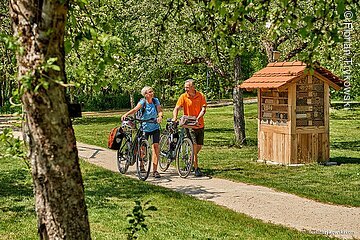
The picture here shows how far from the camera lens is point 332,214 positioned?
8992mm

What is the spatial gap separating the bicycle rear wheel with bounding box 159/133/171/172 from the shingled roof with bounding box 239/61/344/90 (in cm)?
279

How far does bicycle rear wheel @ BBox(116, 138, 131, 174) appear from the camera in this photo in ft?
41.8

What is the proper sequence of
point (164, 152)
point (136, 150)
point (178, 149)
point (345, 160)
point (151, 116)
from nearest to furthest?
point (151, 116) < point (136, 150) < point (178, 149) < point (164, 152) < point (345, 160)

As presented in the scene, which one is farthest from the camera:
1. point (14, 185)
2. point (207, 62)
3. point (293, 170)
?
point (207, 62)

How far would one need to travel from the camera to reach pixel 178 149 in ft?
41.4

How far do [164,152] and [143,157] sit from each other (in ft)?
2.53

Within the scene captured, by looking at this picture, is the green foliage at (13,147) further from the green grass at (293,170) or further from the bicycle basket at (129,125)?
the bicycle basket at (129,125)

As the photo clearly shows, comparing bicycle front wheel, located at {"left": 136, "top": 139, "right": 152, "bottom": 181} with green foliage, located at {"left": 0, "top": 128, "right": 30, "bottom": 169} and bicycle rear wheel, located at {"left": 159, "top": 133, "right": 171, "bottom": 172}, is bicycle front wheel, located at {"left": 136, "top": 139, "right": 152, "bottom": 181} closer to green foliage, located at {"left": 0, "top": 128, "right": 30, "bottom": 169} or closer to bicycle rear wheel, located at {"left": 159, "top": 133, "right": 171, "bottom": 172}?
bicycle rear wheel, located at {"left": 159, "top": 133, "right": 171, "bottom": 172}

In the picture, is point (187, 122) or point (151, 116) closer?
point (151, 116)

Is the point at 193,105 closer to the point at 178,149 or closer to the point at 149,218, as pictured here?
the point at 178,149

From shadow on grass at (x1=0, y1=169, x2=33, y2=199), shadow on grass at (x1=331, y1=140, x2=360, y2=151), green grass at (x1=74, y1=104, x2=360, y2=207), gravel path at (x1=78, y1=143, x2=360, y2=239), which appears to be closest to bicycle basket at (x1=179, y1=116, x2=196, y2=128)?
gravel path at (x1=78, y1=143, x2=360, y2=239)

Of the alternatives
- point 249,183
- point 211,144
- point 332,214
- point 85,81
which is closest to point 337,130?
point 211,144

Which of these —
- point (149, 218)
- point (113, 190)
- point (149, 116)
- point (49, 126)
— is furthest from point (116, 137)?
point (49, 126)

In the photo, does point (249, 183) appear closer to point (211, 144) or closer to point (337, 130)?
point (211, 144)
